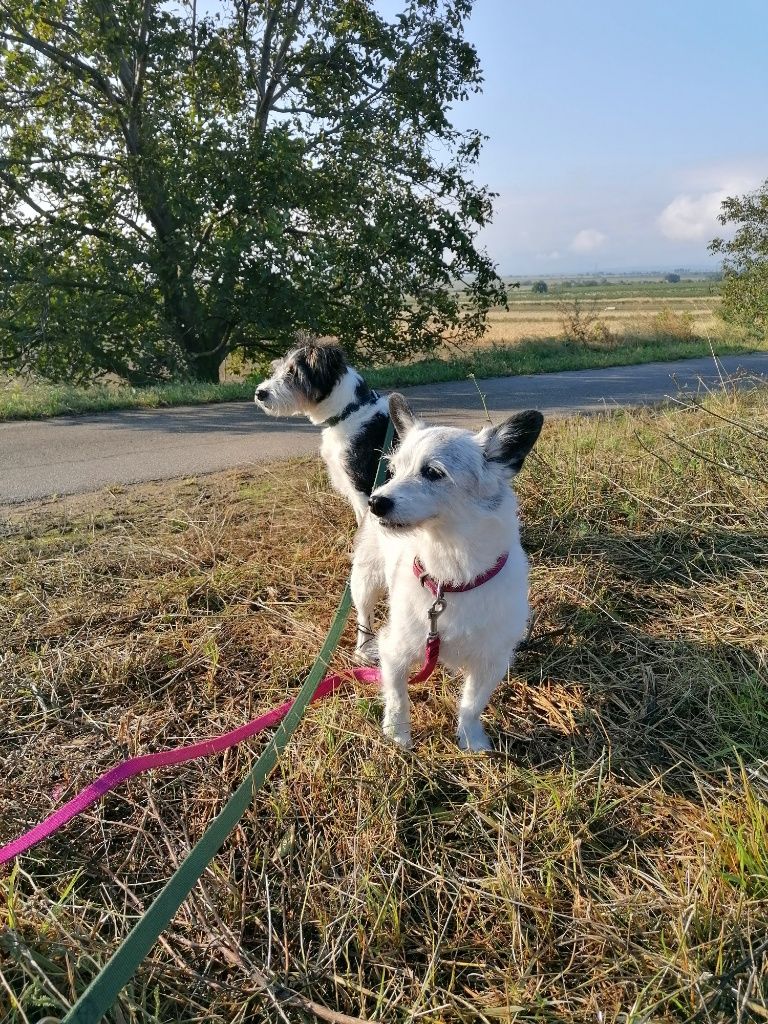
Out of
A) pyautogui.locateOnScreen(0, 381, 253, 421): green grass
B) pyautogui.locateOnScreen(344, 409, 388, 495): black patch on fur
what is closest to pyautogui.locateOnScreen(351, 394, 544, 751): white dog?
pyautogui.locateOnScreen(344, 409, 388, 495): black patch on fur

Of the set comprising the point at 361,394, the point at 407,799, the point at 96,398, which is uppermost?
the point at 96,398

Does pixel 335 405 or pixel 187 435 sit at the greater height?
pixel 335 405

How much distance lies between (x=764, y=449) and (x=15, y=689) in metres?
5.00

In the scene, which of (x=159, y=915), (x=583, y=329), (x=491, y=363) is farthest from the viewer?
(x=583, y=329)

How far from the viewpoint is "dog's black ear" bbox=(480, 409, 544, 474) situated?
2.64 meters

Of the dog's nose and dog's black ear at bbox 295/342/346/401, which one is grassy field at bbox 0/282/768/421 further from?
dog's black ear at bbox 295/342/346/401

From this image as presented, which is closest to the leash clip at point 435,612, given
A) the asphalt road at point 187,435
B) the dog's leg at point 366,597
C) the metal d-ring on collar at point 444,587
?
the metal d-ring on collar at point 444,587

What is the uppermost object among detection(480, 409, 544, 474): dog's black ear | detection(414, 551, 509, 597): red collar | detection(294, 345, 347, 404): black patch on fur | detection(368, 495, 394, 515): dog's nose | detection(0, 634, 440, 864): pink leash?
detection(294, 345, 347, 404): black patch on fur

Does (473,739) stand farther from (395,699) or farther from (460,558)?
(460,558)

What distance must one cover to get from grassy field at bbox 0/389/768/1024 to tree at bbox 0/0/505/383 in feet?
33.6

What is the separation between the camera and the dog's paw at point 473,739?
2727mm

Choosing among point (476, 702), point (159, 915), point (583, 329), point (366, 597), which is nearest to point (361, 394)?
point (366, 597)

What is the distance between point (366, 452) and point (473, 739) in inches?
113

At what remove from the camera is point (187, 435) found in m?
8.27
